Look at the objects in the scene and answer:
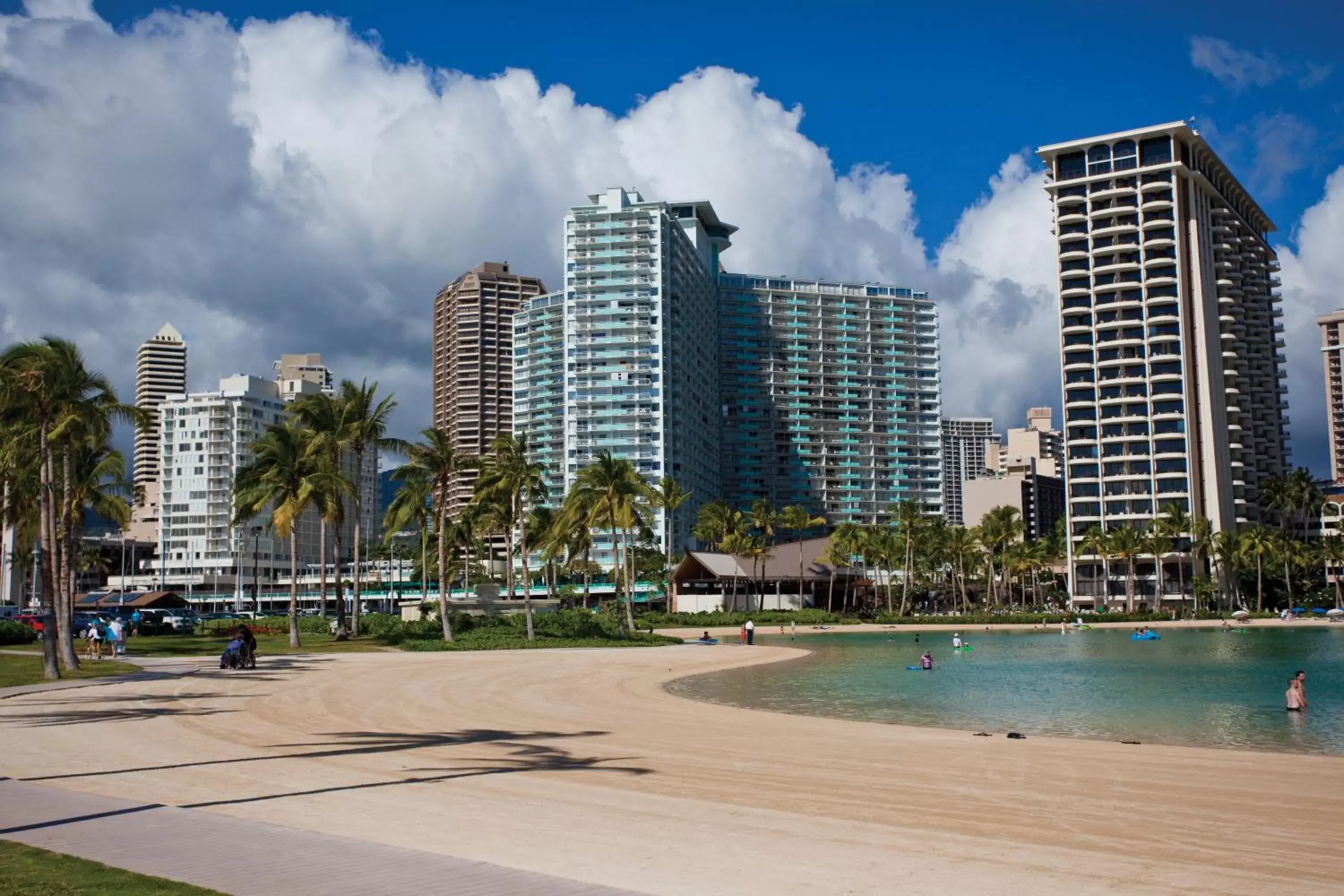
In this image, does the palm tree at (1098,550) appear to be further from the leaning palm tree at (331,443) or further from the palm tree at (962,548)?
the leaning palm tree at (331,443)

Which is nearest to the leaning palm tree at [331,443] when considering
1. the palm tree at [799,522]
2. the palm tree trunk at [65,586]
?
the palm tree trunk at [65,586]

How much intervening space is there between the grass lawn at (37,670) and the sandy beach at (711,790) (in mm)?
4524

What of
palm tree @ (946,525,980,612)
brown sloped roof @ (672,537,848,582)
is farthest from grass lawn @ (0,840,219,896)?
palm tree @ (946,525,980,612)

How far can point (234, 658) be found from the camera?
4028 cm

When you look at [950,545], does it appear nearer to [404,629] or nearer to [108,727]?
[404,629]

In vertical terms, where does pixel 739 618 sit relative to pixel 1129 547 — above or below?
below

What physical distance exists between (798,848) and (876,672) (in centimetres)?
3774

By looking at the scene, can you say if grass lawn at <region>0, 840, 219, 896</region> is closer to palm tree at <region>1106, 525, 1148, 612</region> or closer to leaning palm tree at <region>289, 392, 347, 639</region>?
leaning palm tree at <region>289, 392, 347, 639</region>

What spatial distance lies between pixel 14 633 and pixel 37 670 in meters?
20.5

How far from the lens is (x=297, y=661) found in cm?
4553

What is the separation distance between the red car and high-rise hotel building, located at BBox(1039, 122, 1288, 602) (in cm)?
11720

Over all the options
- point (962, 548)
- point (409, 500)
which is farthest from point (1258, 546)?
point (409, 500)

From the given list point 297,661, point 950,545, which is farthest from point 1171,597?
point 297,661

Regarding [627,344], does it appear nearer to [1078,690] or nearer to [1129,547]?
[1129,547]
